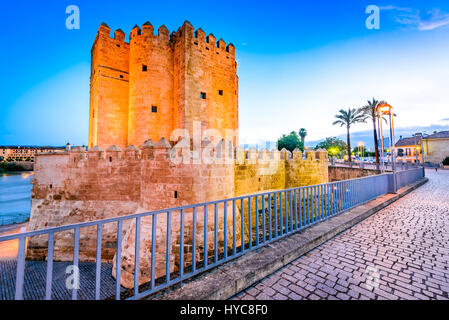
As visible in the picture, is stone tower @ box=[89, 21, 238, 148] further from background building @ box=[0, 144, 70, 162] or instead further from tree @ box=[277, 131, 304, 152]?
background building @ box=[0, 144, 70, 162]

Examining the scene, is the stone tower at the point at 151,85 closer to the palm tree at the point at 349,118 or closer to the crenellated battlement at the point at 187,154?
the crenellated battlement at the point at 187,154

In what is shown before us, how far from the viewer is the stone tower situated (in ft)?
46.8

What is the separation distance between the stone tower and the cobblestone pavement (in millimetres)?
11945

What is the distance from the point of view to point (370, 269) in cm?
310

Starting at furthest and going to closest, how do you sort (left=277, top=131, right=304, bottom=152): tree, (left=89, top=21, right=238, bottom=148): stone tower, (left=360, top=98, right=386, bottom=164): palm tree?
(left=277, top=131, right=304, bottom=152): tree
(left=360, top=98, right=386, bottom=164): palm tree
(left=89, top=21, right=238, bottom=148): stone tower

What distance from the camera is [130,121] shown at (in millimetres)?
14750

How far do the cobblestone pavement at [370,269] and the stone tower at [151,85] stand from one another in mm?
11945

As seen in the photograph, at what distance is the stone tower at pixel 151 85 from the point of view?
1425 cm

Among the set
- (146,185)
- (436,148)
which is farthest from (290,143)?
(146,185)

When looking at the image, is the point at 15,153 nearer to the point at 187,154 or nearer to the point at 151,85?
the point at 151,85

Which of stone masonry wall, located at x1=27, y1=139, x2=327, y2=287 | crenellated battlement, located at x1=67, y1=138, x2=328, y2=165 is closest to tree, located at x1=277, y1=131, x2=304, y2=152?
crenellated battlement, located at x1=67, y1=138, x2=328, y2=165

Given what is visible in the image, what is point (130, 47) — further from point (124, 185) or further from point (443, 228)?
point (443, 228)

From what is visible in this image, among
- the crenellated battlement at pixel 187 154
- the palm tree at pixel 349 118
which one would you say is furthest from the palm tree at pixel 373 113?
the crenellated battlement at pixel 187 154
